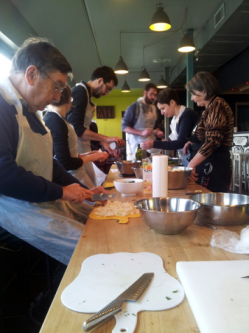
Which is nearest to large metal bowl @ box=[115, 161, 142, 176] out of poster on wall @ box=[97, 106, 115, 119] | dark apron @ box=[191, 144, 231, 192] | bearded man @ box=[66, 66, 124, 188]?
bearded man @ box=[66, 66, 124, 188]

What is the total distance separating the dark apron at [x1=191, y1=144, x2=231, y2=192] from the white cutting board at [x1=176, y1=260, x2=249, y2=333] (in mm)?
1502

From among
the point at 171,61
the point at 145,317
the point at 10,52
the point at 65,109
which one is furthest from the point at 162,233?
the point at 171,61

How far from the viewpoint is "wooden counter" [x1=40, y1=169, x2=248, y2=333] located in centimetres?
50

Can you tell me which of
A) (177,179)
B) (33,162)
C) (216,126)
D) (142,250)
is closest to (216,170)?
(216,126)

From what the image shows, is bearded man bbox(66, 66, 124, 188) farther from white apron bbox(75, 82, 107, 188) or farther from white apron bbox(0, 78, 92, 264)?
white apron bbox(0, 78, 92, 264)

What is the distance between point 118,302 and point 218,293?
198mm

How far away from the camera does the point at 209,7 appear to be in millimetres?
5031

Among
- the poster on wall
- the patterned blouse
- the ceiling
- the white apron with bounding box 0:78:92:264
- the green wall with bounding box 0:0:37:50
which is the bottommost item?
the white apron with bounding box 0:78:92:264

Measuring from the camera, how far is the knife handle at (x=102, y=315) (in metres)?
0.48

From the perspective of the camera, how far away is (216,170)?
7.07 ft

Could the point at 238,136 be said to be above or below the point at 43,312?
above

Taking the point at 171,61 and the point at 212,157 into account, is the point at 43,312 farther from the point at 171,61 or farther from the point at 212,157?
the point at 171,61

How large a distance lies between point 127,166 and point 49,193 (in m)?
1.18

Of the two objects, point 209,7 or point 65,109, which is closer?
point 65,109
